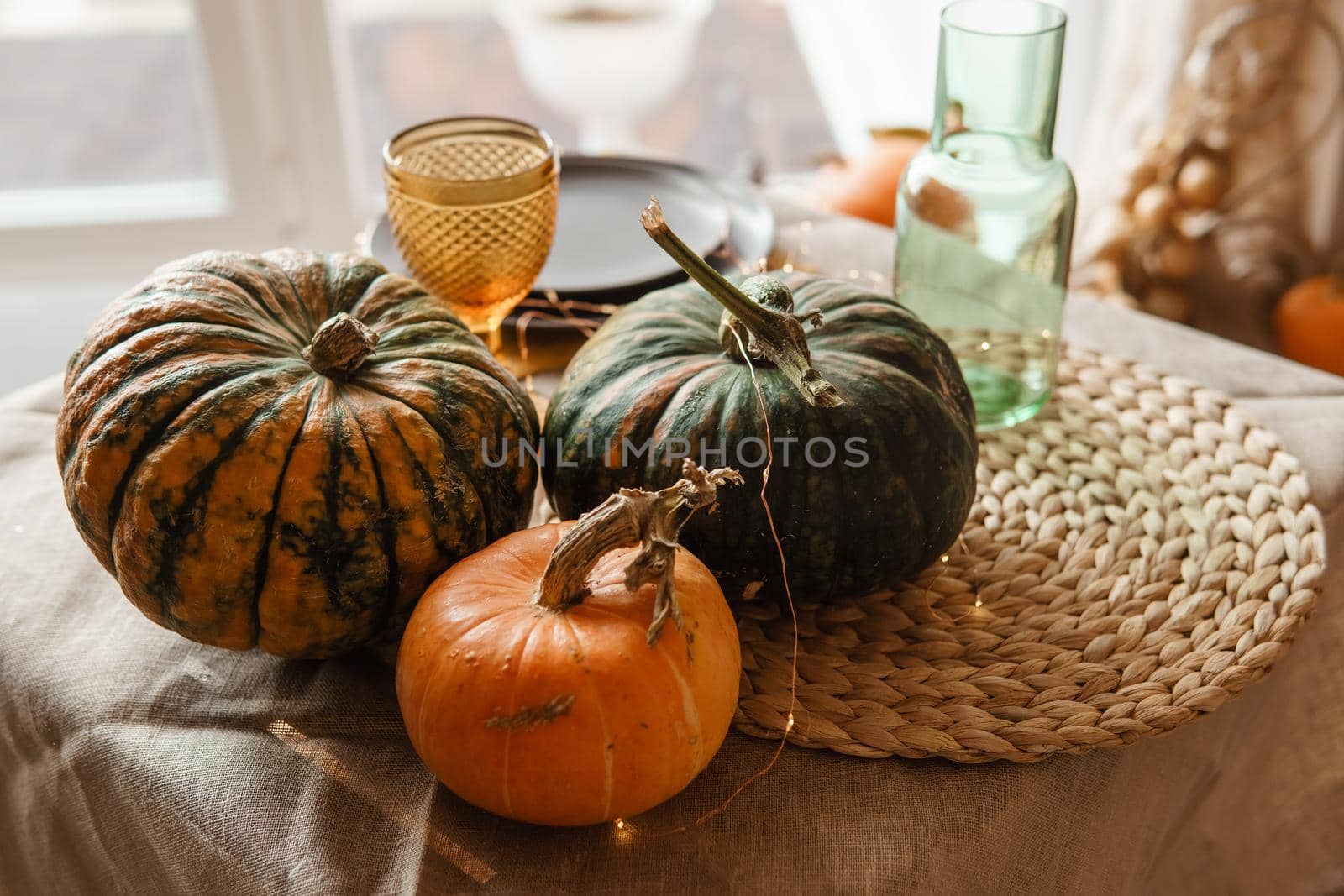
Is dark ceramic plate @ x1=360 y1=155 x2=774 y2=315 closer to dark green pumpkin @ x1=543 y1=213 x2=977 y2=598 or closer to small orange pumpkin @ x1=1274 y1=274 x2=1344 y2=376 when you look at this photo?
dark green pumpkin @ x1=543 y1=213 x2=977 y2=598

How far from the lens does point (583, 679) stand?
26.1 inches

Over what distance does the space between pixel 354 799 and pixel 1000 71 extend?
726mm

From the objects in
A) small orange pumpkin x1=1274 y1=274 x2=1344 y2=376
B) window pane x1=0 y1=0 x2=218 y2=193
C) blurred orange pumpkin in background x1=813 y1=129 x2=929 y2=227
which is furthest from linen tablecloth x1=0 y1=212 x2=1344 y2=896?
window pane x1=0 y1=0 x2=218 y2=193

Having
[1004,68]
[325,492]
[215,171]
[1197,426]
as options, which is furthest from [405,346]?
[215,171]

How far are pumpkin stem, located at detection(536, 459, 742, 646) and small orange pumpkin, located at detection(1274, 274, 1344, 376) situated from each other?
1638 millimetres

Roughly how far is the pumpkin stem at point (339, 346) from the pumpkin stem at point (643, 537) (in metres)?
0.19

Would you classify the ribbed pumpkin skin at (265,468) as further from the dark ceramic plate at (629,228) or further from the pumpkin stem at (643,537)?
the dark ceramic plate at (629,228)

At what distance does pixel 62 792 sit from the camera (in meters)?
0.84

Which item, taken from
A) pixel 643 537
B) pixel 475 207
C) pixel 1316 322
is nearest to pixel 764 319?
pixel 643 537

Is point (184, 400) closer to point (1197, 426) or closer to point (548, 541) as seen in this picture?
point (548, 541)

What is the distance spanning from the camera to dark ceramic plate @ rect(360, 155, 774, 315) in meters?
1.19

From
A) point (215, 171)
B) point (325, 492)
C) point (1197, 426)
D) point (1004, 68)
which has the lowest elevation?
point (215, 171)

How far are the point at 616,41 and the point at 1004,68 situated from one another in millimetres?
1613

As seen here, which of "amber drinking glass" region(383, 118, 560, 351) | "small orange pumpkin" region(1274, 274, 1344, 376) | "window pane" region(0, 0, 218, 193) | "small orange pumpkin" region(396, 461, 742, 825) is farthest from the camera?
"window pane" region(0, 0, 218, 193)
